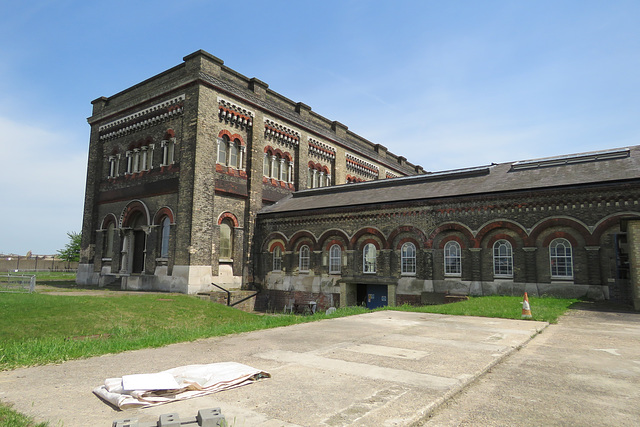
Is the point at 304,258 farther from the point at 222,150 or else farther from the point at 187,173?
the point at 187,173

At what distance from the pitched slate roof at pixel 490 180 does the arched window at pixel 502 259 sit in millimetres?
2511

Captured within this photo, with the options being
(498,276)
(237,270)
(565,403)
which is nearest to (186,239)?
(237,270)

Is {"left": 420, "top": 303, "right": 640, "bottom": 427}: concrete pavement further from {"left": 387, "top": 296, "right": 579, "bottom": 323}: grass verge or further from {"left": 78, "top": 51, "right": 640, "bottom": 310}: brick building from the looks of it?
{"left": 78, "top": 51, "right": 640, "bottom": 310}: brick building

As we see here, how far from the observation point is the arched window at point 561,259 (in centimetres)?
1666

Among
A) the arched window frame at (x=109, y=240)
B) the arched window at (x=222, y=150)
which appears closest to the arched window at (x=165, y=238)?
the arched window at (x=222, y=150)

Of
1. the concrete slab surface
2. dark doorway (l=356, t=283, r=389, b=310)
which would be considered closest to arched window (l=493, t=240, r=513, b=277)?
dark doorway (l=356, t=283, r=389, b=310)

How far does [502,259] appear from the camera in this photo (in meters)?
18.2

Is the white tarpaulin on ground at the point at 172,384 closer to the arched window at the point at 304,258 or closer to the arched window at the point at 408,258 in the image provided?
the arched window at the point at 408,258

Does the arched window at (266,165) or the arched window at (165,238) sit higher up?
the arched window at (266,165)

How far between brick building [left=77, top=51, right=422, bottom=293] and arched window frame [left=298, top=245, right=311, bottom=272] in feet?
11.4

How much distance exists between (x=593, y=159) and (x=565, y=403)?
18533 mm

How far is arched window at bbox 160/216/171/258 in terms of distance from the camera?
921 inches

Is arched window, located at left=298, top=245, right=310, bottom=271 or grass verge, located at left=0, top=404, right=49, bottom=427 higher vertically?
arched window, located at left=298, top=245, right=310, bottom=271

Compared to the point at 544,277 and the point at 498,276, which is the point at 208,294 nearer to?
the point at 498,276
